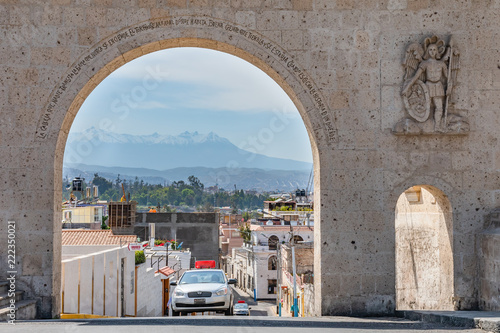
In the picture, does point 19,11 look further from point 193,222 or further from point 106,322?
point 193,222

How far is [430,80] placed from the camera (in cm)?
933

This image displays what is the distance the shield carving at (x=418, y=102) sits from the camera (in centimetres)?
934

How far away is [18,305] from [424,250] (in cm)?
709

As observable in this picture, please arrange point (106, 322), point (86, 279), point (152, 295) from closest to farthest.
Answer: point (106, 322) → point (86, 279) → point (152, 295)

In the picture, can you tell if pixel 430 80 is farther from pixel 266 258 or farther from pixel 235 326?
pixel 266 258

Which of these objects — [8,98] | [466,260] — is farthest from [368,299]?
[8,98]

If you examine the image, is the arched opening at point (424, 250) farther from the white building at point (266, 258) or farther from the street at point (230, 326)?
the white building at point (266, 258)

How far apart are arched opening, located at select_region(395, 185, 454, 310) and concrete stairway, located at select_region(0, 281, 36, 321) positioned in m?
6.38

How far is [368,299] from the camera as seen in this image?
9281 millimetres

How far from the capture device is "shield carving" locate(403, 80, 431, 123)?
368 inches

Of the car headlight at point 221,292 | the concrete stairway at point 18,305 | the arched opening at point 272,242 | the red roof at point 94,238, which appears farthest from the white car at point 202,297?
the arched opening at point 272,242

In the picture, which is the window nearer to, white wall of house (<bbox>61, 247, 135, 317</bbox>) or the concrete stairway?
white wall of house (<bbox>61, 247, 135, 317</bbox>)

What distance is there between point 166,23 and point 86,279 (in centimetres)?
557

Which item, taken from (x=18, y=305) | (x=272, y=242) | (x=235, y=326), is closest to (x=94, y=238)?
(x=18, y=305)
